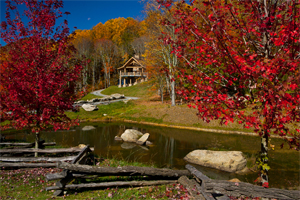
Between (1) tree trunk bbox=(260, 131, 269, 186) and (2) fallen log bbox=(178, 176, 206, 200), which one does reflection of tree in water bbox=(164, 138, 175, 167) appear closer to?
(2) fallen log bbox=(178, 176, 206, 200)

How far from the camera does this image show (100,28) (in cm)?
7562

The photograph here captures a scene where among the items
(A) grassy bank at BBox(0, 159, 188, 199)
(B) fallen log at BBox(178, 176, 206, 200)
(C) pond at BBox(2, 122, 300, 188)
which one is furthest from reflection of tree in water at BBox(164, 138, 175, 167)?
(A) grassy bank at BBox(0, 159, 188, 199)

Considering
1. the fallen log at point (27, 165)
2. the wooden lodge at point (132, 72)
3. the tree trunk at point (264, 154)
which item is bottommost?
the fallen log at point (27, 165)

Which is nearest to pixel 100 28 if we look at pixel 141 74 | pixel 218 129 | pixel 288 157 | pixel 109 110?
pixel 141 74

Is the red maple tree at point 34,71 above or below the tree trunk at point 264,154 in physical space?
above

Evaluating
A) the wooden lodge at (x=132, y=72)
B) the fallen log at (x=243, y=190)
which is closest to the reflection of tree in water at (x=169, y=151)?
the fallen log at (x=243, y=190)

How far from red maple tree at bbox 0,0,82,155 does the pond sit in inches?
159

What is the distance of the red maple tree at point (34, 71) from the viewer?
8492 mm

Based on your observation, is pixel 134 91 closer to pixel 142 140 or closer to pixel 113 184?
pixel 142 140

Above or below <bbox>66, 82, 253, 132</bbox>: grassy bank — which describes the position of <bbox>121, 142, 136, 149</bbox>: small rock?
below

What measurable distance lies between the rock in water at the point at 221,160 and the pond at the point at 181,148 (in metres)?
0.45

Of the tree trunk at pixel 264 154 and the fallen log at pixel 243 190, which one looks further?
the fallen log at pixel 243 190

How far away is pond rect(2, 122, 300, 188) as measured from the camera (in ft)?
31.6

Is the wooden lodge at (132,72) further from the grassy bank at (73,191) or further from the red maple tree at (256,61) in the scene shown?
the red maple tree at (256,61)
